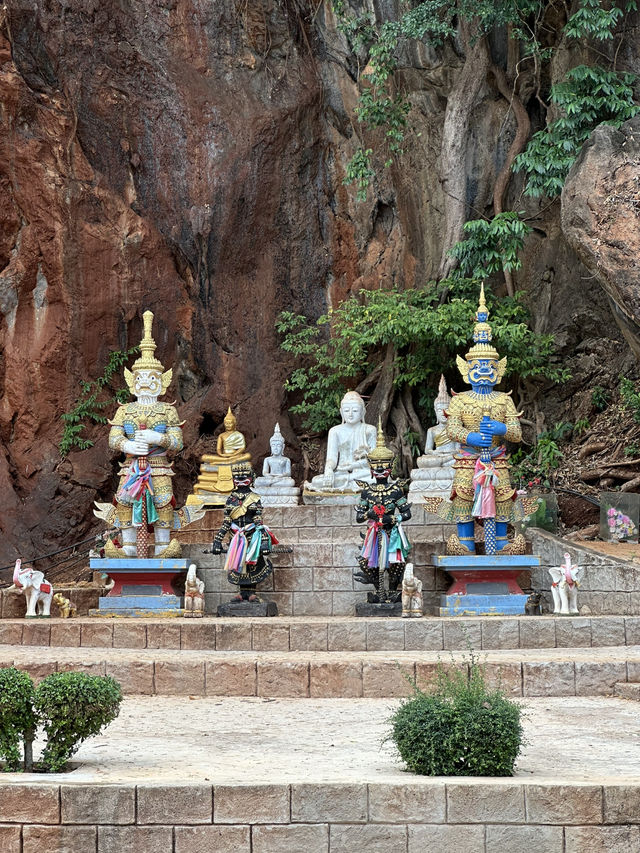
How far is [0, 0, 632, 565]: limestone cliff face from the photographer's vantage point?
17.5 meters

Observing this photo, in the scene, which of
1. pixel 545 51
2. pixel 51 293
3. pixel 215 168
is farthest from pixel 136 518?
pixel 545 51

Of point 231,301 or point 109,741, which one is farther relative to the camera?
point 231,301

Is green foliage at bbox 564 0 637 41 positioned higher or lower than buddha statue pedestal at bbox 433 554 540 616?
higher

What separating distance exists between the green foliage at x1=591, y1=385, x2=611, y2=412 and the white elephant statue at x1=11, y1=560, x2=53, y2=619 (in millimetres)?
9288

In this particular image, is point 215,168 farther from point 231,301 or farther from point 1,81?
point 1,81

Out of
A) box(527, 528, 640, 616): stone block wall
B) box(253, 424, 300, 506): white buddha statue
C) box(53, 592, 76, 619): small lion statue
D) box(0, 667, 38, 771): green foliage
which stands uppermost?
box(253, 424, 300, 506): white buddha statue

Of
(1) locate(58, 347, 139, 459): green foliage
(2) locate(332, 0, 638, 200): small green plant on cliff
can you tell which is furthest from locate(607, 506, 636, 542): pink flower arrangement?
(1) locate(58, 347, 139, 459): green foliage

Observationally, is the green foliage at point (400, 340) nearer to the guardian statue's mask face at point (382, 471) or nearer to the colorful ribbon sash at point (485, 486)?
the colorful ribbon sash at point (485, 486)

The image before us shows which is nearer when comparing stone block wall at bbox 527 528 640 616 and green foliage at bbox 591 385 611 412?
stone block wall at bbox 527 528 640 616

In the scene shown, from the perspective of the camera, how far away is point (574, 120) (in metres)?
14.9

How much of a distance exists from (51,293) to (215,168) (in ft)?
11.3

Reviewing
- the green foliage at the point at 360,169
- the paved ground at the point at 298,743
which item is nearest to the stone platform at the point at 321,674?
the paved ground at the point at 298,743

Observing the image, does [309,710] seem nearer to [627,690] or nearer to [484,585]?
[627,690]

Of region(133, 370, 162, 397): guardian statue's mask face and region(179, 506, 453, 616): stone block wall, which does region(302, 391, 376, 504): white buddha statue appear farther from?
region(133, 370, 162, 397): guardian statue's mask face
